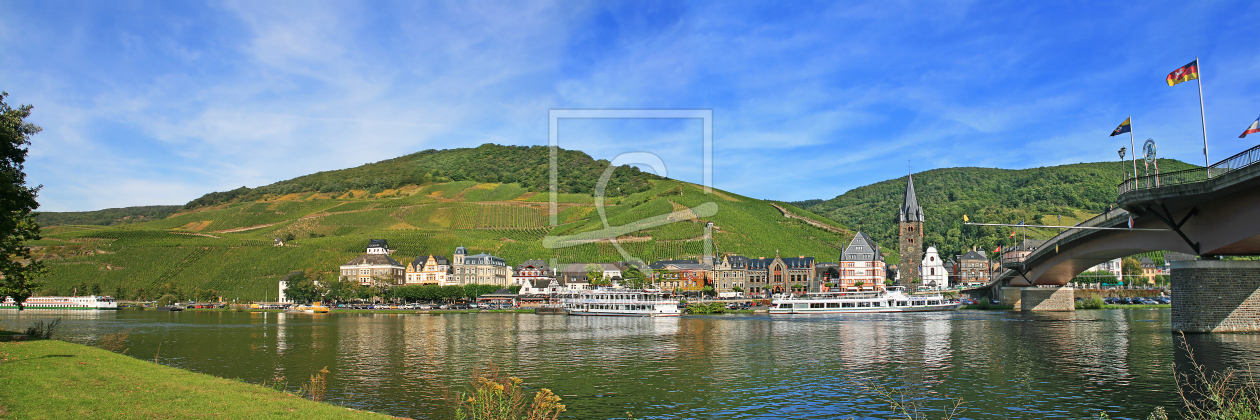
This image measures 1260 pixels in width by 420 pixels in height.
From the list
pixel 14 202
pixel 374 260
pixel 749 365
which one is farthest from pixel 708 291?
pixel 14 202

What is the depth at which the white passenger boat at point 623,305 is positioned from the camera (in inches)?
3199

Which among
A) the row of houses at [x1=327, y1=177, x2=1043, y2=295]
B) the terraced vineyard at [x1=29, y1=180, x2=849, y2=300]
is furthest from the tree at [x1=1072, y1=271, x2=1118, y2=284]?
the terraced vineyard at [x1=29, y1=180, x2=849, y2=300]

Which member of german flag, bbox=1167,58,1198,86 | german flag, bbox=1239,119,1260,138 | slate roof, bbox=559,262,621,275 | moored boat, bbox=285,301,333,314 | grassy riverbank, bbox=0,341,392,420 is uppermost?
german flag, bbox=1167,58,1198,86

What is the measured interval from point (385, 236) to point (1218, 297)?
142m

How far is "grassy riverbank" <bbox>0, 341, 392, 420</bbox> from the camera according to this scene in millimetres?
14234

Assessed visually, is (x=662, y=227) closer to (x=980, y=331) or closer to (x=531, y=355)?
(x=980, y=331)

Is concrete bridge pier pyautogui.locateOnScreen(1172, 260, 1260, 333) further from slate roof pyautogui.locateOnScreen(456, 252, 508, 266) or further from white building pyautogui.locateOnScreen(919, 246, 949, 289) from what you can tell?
slate roof pyautogui.locateOnScreen(456, 252, 508, 266)

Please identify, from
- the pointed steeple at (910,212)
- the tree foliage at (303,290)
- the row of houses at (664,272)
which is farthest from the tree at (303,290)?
the pointed steeple at (910,212)

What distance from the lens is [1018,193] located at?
198000 millimetres

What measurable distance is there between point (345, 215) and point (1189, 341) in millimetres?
173091

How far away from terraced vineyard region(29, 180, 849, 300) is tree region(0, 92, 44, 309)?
97.1 meters

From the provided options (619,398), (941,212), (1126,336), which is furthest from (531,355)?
(941,212)

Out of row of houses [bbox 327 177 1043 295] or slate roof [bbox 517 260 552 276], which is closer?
row of houses [bbox 327 177 1043 295]

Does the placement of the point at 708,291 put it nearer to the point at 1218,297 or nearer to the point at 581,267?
the point at 581,267
